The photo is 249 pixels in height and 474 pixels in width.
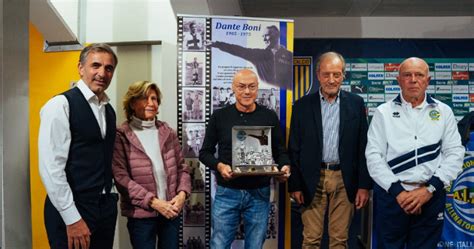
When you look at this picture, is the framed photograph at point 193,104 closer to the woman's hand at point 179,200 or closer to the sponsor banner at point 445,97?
the woman's hand at point 179,200

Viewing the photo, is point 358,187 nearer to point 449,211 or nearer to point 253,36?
point 449,211

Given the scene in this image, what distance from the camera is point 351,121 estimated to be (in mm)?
2539

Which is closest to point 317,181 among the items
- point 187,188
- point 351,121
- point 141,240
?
point 351,121

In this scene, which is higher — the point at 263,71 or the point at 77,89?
the point at 263,71

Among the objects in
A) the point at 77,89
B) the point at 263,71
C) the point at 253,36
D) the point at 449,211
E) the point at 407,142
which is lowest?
the point at 449,211

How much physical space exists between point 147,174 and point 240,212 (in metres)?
0.68

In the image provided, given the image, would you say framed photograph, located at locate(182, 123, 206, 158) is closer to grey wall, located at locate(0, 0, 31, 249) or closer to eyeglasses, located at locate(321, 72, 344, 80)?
eyeglasses, located at locate(321, 72, 344, 80)

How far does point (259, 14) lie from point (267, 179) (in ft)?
11.1

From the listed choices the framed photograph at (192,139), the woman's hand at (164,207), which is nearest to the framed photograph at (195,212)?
the framed photograph at (192,139)

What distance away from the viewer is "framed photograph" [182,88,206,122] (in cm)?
296

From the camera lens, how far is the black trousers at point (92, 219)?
1833 mm

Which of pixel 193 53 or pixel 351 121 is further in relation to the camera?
pixel 193 53

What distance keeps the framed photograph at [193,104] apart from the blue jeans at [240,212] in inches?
28.6

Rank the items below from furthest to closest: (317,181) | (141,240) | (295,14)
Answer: (295,14)
(317,181)
(141,240)
